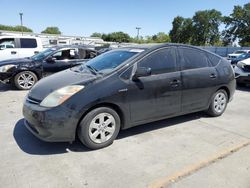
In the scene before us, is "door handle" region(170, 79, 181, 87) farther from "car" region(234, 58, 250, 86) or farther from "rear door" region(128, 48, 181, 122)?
"car" region(234, 58, 250, 86)

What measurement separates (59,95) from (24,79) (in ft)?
16.4

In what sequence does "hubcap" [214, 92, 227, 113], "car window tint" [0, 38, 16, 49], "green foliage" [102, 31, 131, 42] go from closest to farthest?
"hubcap" [214, 92, 227, 113], "car window tint" [0, 38, 16, 49], "green foliage" [102, 31, 131, 42]

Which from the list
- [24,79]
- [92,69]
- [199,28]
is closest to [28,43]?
[24,79]

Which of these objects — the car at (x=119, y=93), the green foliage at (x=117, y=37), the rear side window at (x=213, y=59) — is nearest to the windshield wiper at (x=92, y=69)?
the car at (x=119, y=93)

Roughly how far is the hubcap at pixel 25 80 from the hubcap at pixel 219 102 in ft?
18.6

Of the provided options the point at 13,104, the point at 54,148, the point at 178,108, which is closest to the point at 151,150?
the point at 178,108

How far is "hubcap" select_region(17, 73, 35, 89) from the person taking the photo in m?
7.82

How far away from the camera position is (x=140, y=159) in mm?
3449

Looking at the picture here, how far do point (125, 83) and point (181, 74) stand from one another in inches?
49.3

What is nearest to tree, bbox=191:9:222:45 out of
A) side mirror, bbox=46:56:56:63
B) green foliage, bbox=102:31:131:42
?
green foliage, bbox=102:31:131:42

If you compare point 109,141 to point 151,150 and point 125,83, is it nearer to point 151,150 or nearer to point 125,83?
point 151,150

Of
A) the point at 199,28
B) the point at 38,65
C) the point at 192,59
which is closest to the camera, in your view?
the point at 192,59

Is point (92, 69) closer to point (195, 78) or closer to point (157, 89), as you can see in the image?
point (157, 89)

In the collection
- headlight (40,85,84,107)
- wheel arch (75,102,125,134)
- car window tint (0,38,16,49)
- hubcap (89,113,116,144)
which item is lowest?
hubcap (89,113,116,144)
